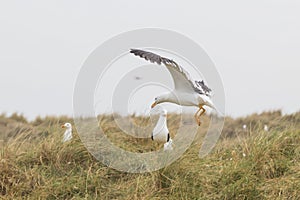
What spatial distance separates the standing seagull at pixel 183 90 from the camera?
3.28 metres

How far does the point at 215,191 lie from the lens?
13.6 ft

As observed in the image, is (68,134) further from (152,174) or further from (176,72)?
(176,72)

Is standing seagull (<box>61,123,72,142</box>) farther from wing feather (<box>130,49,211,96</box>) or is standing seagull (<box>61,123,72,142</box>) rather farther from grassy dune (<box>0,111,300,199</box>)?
wing feather (<box>130,49,211,96</box>)

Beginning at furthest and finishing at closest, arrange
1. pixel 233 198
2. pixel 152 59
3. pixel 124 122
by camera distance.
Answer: pixel 124 122 → pixel 233 198 → pixel 152 59

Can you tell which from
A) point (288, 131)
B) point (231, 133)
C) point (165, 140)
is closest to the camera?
point (165, 140)

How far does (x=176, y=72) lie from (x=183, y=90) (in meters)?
0.19

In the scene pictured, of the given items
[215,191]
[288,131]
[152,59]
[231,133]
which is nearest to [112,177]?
[215,191]

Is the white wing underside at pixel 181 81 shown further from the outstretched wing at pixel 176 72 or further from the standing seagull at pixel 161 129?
the standing seagull at pixel 161 129

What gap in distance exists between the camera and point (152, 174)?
423cm

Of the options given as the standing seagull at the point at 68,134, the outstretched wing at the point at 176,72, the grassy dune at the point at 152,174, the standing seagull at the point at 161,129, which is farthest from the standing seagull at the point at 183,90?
the standing seagull at the point at 68,134

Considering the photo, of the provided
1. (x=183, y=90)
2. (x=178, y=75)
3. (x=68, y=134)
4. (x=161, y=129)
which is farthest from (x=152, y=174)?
(x=68, y=134)

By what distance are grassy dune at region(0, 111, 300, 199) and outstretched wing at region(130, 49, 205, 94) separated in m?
0.94

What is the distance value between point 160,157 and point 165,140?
164 mm

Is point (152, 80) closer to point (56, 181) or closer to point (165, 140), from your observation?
point (165, 140)
